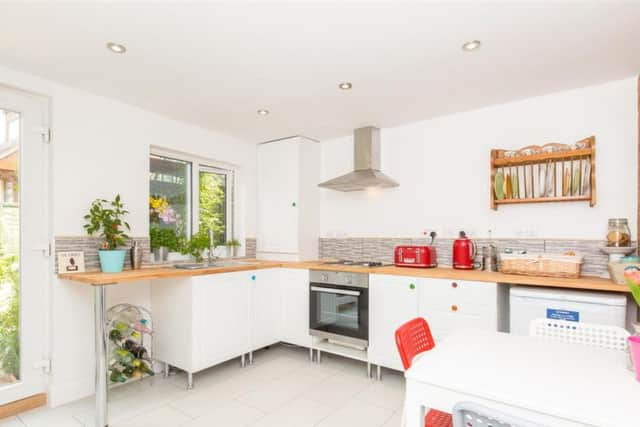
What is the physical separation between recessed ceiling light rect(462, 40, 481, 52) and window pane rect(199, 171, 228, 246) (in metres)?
2.77

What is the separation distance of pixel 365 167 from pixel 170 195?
198 cm

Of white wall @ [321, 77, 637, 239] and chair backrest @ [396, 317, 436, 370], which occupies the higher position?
white wall @ [321, 77, 637, 239]

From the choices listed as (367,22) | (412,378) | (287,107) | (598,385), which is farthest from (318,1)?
(598,385)

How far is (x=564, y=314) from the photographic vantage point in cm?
224

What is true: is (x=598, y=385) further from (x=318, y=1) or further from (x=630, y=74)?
(x=630, y=74)

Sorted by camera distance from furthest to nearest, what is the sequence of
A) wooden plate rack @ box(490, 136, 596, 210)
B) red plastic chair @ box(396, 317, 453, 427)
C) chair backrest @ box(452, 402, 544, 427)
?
wooden plate rack @ box(490, 136, 596, 210)
red plastic chair @ box(396, 317, 453, 427)
chair backrest @ box(452, 402, 544, 427)

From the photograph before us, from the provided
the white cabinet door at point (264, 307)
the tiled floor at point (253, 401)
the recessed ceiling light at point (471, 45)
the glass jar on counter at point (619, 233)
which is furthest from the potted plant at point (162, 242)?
the glass jar on counter at point (619, 233)

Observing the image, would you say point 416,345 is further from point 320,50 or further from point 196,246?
point 196,246

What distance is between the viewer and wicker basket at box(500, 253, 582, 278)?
238 cm

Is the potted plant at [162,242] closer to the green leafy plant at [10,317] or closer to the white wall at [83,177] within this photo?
the white wall at [83,177]

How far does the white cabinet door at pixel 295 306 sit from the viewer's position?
3400 mm

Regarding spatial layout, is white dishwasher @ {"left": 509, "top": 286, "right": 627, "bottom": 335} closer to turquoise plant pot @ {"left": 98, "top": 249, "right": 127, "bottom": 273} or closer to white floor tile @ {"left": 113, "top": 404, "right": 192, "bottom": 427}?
white floor tile @ {"left": 113, "top": 404, "right": 192, "bottom": 427}

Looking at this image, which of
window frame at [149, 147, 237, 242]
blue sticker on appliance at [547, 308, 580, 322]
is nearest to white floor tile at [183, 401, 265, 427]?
window frame at [149, 147, 237, 242]

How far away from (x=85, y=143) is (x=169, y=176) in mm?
841
